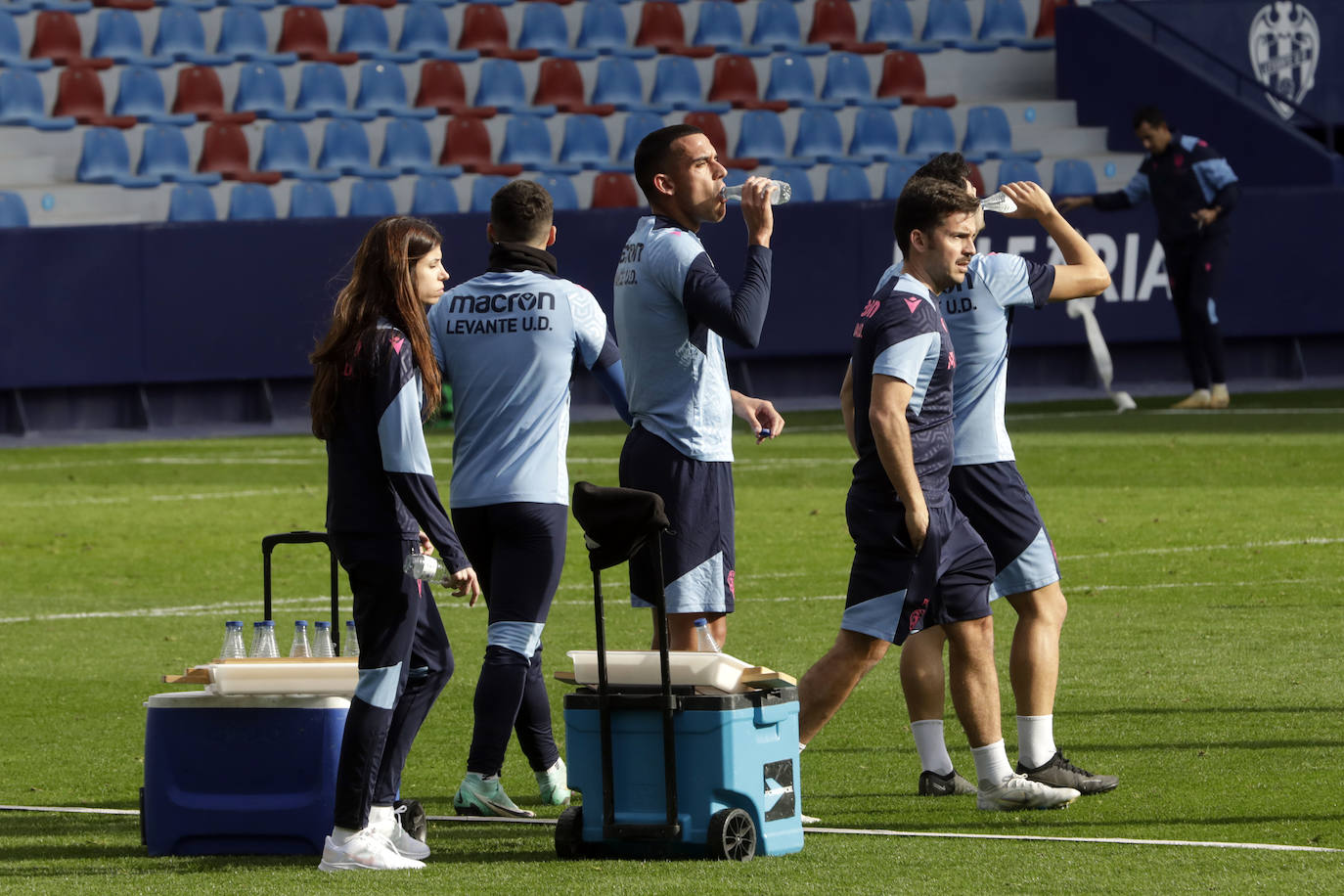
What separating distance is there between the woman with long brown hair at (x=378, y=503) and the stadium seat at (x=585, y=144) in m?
20.6

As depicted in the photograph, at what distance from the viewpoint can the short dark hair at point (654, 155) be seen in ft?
21.6

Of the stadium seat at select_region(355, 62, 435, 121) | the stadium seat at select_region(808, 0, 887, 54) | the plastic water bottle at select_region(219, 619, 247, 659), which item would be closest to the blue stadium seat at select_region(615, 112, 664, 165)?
the stadium seat at select_region(355, 62, 435, 121)

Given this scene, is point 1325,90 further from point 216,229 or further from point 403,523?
point 403,523

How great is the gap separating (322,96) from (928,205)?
20925 mm

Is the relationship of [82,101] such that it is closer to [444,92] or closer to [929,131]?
[444,92]

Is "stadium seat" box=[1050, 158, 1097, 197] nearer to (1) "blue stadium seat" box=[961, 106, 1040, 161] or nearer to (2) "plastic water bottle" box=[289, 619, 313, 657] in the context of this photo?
(1) "blue stadium seat" box=[961, 106, 1040, 161]

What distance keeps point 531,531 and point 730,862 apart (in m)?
1.18

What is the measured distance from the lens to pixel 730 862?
590cm

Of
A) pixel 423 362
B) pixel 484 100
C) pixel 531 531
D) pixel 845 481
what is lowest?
pixel 845 481

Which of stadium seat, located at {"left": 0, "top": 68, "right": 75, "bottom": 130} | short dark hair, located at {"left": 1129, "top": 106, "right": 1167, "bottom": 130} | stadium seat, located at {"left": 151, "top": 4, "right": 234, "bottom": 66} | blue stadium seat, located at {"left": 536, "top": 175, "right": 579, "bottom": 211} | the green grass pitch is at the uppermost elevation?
stadium seat, located at {"left": 151, "top": 4, "right": 234, "bottom": 66}

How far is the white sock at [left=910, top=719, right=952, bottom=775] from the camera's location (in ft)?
22.9

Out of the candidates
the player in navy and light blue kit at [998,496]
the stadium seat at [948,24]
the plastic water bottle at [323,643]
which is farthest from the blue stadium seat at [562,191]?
the plastic water bottle at [323,643]

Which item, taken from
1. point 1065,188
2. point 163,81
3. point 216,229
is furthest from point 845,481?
point 163,81

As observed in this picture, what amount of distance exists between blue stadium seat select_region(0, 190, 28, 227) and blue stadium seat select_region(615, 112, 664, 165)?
7004 millimetres
